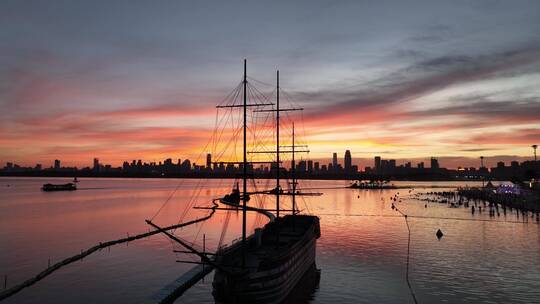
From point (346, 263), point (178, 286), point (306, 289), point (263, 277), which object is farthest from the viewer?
point (346, 263)

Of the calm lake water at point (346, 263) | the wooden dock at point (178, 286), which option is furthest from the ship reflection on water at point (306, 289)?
the wooden dock at point (178, 286)

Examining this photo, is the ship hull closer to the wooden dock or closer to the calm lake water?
the calm lake water

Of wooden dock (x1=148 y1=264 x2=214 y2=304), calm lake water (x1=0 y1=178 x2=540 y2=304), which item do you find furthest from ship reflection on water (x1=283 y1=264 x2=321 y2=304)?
wooden dock (x1=148 y1=264 x2=214 y2=304)

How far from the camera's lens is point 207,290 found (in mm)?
33844

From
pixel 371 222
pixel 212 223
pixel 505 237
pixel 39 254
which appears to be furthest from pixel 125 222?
pixel 505 237

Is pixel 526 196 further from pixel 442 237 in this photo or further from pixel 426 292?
pixel 426 292

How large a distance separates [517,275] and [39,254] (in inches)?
2174

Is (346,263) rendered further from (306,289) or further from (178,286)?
(178,286)

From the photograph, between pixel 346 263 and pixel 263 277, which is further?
pixel 346 263

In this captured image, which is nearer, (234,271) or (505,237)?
(234,271)

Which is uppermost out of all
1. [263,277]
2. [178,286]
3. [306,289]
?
[263,277]

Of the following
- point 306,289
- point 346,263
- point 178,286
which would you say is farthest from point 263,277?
point 346,263

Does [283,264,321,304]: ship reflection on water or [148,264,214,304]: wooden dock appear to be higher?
[148,264,214,304]: wooden dock

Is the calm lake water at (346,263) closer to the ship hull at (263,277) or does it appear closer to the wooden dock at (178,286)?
the wooden dock at (178,286)
